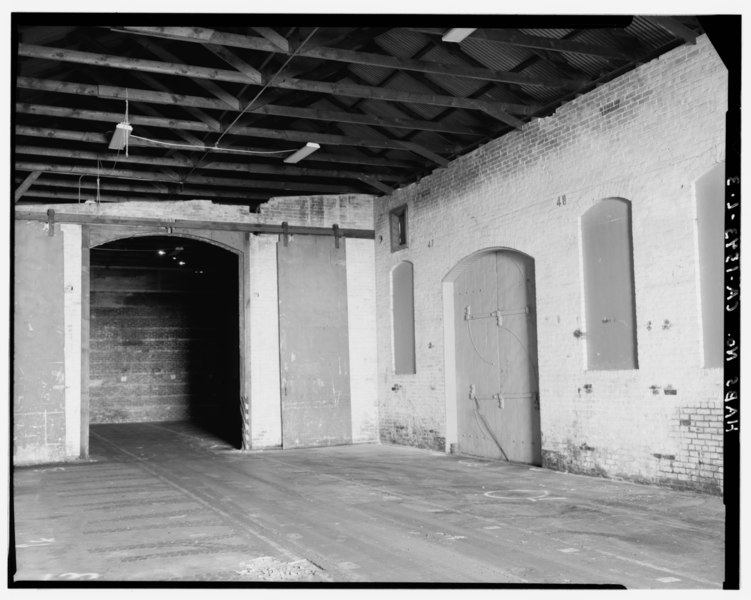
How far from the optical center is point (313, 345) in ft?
42.3

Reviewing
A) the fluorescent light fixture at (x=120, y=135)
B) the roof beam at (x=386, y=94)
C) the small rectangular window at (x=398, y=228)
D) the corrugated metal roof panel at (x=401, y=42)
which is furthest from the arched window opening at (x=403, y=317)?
the fluorescent light fixture at (x=120, y=135)

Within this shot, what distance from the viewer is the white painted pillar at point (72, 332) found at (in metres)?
11.5

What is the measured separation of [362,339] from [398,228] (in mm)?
2065

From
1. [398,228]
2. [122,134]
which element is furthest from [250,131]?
[398,228]

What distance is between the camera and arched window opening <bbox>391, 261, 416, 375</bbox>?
12.5m

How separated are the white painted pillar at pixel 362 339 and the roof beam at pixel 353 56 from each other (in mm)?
5515

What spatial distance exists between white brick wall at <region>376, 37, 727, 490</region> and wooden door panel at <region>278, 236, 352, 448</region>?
2.24 meters

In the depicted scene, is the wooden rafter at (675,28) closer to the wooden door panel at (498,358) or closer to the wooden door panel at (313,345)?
the wooden door panel at (498,358)

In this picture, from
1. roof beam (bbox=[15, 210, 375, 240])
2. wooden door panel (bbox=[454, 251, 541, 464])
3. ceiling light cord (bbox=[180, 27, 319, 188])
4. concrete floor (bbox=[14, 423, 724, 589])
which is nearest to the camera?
concrete floor (bbox=[14, 423, 724, 589])

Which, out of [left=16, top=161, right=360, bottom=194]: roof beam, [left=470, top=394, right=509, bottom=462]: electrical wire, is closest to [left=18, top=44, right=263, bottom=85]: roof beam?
[left=16, top=161, right=360, bottom=194]: roof beam

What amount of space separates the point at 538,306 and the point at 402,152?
352cm

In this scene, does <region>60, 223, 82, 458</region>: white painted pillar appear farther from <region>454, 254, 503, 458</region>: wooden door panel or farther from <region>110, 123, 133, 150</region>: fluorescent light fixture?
<region>454, 254, 503, 458</region>: wooden door panel

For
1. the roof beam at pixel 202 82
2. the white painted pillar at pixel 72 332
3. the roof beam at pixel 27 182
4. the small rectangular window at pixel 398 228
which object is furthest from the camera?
the small rectangular window at pixel 398 228

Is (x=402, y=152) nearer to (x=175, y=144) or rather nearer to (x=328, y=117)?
(x=328, y=117)
